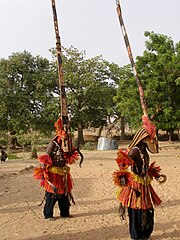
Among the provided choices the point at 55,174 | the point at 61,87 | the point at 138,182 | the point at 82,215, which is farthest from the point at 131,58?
the point at 82,215

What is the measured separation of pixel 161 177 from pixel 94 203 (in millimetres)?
2377

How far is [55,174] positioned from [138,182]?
1767 millimetres

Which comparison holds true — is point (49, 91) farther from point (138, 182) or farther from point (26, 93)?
point (138, 182)

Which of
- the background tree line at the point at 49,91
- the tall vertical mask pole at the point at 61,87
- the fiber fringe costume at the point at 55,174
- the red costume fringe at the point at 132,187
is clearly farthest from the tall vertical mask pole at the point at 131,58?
the background tree line at the point at 49,91

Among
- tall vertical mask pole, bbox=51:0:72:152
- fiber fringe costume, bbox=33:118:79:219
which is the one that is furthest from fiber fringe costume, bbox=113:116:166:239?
fiber fringe costume, bbox=33:118:79:219

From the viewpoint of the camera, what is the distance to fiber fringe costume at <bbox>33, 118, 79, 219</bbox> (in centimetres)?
561

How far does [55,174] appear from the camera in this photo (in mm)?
5699

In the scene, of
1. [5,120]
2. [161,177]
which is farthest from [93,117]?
[161,177]

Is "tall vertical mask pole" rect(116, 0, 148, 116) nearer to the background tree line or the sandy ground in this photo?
the sandy ground

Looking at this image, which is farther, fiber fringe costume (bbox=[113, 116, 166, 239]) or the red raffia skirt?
the red raffia skirt

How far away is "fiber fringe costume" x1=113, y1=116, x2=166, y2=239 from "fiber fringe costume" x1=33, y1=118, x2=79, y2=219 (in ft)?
4.71

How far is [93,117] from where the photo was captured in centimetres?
3100

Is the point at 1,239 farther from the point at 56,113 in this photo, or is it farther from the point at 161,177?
the point at 56,113

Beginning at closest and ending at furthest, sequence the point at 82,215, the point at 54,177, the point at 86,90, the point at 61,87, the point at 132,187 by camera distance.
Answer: the point at 132,187 < the point at 61,87 < the point at 54,177 < the point at 82,215 < the point at 86,90
